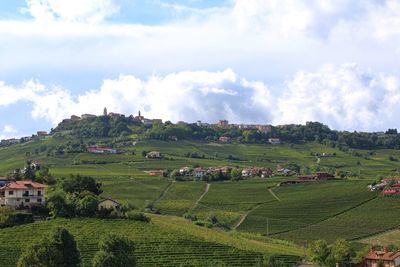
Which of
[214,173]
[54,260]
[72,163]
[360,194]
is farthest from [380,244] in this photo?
[72,163]

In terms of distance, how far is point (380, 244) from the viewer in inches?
3474

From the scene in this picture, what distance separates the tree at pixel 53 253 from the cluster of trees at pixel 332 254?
1153 inches

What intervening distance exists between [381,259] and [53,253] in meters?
38.8

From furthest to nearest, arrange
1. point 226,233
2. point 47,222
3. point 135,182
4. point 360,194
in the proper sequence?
point 135,182
point 360,194
point 226,233
point 47,222

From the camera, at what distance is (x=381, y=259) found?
7562 centimetres

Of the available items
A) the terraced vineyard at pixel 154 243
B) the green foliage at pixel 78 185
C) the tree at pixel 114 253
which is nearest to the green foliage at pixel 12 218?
the terraced vineyard at pixel 154 243

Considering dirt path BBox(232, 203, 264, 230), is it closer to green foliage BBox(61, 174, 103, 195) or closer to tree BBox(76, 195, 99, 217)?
green foliage BBox(61, 174, 103, 195)

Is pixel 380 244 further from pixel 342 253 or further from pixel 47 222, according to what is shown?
pixel 47 222

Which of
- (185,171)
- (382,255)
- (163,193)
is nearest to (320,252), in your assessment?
(382,255)

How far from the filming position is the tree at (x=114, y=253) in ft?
186

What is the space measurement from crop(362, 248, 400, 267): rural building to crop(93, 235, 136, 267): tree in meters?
31.7

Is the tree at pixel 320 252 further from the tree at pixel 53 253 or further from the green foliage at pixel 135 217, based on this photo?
the tree at pixel 53 253

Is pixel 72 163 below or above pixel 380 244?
above

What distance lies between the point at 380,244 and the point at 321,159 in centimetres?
10498
